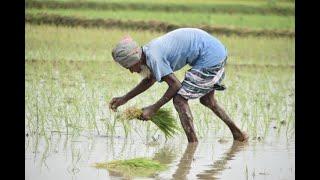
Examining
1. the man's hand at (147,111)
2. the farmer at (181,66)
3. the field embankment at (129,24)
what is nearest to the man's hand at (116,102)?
the farmer at (181,66)

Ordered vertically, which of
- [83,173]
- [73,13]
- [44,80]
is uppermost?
[73,13]

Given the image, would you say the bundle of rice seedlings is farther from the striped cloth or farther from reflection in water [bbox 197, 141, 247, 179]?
reflection in water [bbox 197, 141, 247, 179]

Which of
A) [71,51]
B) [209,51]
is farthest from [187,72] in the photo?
[71,51]

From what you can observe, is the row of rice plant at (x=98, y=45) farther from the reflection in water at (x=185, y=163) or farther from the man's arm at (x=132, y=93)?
the reflection in water at (x=185, y=163)

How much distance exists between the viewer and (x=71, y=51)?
7695mm

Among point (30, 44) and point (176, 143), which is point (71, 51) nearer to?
point (30, 44)

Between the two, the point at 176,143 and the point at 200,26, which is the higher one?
the point at 200,26

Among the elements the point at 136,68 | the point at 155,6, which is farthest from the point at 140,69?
the point at 155,6

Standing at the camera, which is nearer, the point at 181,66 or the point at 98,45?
the point at 181,66

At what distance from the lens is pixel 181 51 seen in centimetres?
746

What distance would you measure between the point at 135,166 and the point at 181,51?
0.83 meters

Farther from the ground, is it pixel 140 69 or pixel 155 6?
pixel 155 6

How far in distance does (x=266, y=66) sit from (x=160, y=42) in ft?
2.74

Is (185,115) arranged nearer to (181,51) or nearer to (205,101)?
(205,101)
